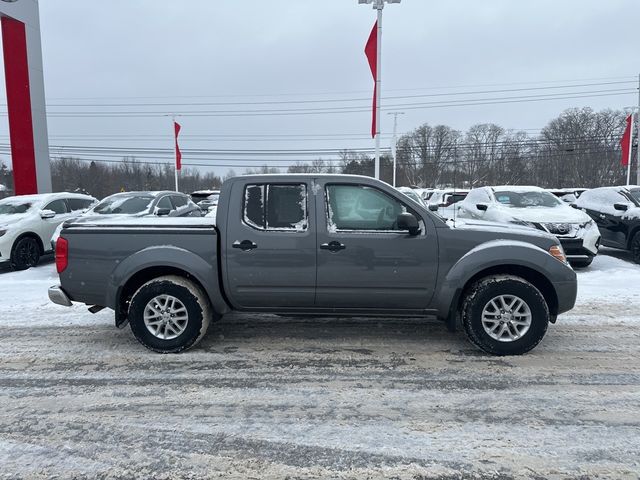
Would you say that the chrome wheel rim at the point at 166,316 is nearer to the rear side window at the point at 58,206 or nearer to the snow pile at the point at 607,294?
the snow pile at the point at 607,294

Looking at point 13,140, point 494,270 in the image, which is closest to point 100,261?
point 494,270

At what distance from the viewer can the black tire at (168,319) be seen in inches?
179

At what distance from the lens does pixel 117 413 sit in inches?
136

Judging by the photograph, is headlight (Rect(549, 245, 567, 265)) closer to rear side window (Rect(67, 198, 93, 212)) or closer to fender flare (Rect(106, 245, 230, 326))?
fender flare (Rect(106, 245, 230, 326))

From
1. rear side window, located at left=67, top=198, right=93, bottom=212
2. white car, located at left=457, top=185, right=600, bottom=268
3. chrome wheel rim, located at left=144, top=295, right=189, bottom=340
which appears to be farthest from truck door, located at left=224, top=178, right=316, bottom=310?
rear side window, located at left=67, top=198, right=93, bottom=212

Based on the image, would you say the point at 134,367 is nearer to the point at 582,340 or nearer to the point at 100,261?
the point at 100,261

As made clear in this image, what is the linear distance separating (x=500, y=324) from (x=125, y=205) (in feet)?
32.0

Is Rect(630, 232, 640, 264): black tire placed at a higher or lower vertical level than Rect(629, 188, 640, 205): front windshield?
lower

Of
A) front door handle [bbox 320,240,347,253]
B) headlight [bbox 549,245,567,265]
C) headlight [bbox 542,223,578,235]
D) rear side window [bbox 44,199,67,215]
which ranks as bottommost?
headlight [bbox 542,223,578,235]

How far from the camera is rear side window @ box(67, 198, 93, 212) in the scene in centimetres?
1200

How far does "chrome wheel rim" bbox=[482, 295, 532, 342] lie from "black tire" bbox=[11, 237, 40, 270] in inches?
386

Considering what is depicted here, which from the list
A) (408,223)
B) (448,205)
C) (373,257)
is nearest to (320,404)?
(373,257)

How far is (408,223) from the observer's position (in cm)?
435

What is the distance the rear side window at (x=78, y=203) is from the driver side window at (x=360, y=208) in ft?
32.5
